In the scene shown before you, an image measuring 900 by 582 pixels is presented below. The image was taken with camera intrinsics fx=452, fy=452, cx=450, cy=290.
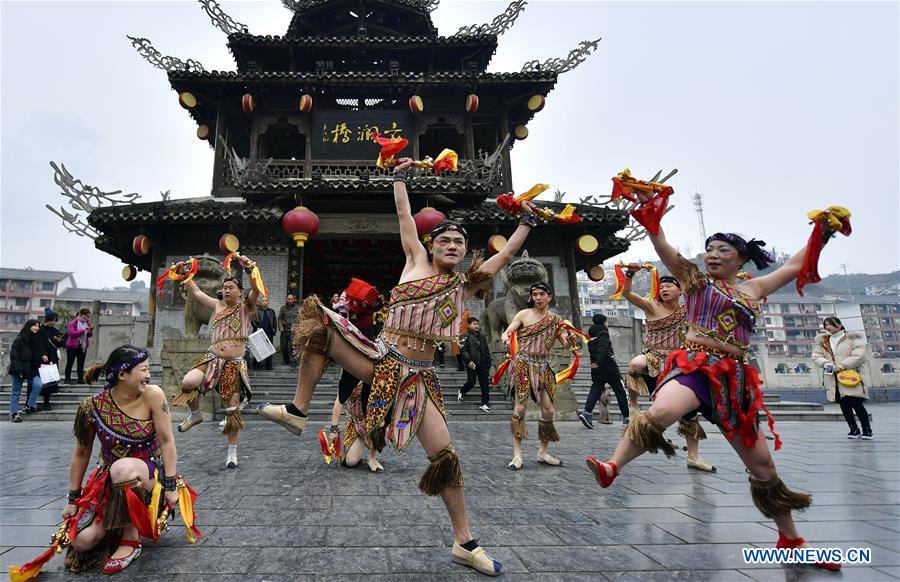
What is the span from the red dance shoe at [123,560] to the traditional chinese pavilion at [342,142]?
10.8 metres

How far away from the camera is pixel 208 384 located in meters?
5.62

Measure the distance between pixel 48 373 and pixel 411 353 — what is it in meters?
9.99

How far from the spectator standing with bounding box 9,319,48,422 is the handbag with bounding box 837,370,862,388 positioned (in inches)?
568

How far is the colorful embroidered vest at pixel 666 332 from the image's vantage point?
576cm

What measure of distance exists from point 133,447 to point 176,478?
12.4 inches

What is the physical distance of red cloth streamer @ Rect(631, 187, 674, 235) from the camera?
2971 mm

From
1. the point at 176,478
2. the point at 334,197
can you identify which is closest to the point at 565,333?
the point at 176,478

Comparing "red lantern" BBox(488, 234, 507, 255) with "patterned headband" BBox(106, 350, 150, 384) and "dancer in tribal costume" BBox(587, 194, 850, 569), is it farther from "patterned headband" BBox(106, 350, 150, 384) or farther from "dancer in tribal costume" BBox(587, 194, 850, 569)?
"patterned headband" BBox(106, 350, 150, 384)

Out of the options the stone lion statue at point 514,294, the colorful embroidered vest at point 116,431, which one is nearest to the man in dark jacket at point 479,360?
the stone lion statue at point 514,294

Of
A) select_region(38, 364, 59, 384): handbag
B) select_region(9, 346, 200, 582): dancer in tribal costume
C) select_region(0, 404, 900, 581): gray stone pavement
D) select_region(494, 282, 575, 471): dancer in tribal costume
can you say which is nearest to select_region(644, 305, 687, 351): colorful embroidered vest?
select_region(494, 282, 575, 471): dancer in tribal costume

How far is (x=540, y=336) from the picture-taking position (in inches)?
223

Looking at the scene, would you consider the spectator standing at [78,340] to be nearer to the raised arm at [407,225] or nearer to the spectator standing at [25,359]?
the spectator standing at [25,359]

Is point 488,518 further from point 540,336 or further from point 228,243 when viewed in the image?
point 228,243

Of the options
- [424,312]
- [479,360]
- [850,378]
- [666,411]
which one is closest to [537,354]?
[666,411]
